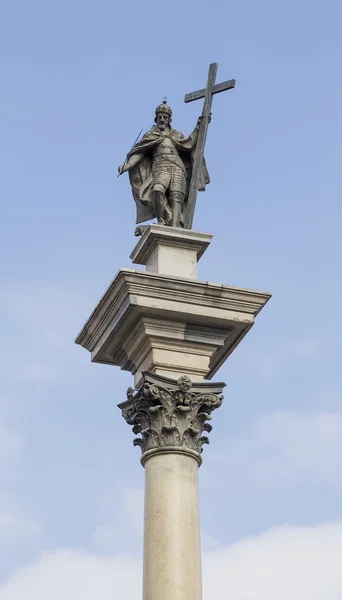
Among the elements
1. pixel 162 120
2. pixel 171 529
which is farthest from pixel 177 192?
pixel 171 529

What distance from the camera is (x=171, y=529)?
1681 cm

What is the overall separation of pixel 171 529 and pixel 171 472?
806 mm

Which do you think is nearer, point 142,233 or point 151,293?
point 151,293

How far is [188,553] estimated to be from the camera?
16688 mm

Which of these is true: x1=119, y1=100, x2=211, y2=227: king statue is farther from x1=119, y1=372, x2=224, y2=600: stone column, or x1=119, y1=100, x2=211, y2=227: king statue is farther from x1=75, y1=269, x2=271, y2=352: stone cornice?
x1=119, y1=372, x2=224, y2=600: stone column

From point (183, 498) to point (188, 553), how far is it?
75cm

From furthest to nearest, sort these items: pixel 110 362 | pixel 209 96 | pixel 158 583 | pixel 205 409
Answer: pixel 209 96 < pixel 110 362 < pixel 205 409 < pixel 158 583

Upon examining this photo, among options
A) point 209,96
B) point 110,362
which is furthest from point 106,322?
point 209,96

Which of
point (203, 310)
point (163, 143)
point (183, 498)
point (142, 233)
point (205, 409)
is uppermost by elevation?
point (163, 143)

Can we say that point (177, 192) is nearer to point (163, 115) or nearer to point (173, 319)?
point (163, 115)

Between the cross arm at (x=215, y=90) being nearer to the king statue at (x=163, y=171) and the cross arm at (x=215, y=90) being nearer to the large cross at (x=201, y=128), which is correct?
the large cross at (x=201, y=128)

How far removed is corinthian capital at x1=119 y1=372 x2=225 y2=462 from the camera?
1756 cm

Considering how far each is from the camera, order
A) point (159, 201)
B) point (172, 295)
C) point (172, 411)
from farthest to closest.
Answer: point (159, 201)
point (172, 295)
point (172, 411)

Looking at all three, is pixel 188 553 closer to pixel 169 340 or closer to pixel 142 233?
pixel 169 340
